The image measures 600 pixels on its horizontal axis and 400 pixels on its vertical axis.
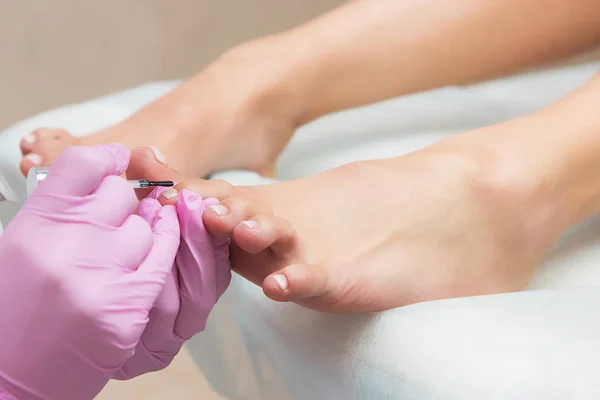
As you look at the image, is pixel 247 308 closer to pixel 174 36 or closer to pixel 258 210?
pixel 258 210

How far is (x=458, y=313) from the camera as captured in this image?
0.52 m

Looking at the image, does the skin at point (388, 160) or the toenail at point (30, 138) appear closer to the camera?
the skin at point (388, 160)

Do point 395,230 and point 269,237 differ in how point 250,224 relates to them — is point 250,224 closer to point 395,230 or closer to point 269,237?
point 269,237

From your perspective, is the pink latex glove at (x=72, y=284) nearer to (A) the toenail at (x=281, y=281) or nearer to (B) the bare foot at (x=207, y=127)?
(A) the toenail at (x=281, y=281)

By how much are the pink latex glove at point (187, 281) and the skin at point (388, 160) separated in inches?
0.6

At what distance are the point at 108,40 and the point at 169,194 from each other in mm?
1273

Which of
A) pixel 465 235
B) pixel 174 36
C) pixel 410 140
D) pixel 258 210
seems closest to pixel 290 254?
pixel 258 210

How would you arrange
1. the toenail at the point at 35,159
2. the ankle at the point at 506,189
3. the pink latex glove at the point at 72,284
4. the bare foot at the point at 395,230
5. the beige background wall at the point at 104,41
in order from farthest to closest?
1. the beige background wall at the point at 104,41
2. the toenail at the point at 35,159
3. the ankle at the point at 506,189
4. the bare foot at the point at 395,230
5. the pink latex glove at the point at 72,284

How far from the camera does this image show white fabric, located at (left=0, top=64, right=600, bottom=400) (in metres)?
0.46

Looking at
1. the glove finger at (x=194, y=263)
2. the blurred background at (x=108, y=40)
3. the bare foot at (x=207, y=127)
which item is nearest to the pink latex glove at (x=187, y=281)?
the glove finger at (x=194, y=263)

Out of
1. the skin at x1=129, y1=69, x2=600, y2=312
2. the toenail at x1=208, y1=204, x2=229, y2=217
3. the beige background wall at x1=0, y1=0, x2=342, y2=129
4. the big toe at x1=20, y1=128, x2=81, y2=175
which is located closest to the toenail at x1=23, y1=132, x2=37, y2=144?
the big toe at x1=20, y1=128, x2=81, y2=175

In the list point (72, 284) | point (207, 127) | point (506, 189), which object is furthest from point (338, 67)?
point (72, 284)

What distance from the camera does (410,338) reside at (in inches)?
19.8

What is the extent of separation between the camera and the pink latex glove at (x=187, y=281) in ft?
1.60
